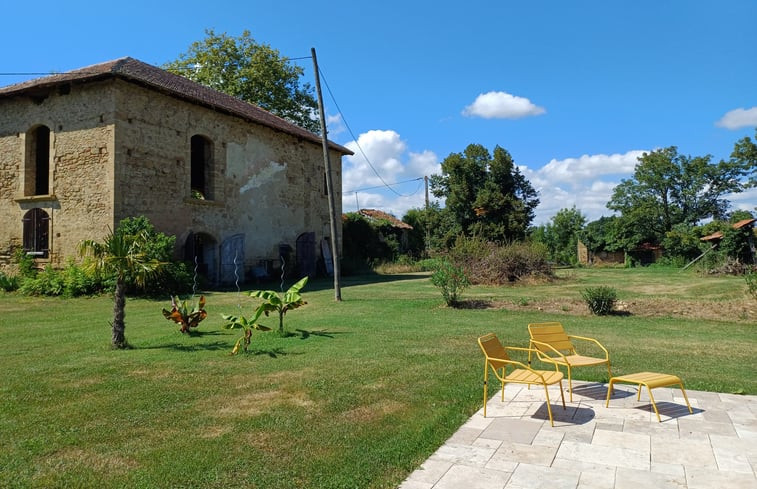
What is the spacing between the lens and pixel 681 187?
2029 inches

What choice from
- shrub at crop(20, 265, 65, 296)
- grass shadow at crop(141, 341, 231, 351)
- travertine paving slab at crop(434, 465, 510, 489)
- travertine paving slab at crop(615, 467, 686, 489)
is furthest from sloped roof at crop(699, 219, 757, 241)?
shrub at crop(20, 265, 65, 296)

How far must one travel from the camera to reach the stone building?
1727 cm

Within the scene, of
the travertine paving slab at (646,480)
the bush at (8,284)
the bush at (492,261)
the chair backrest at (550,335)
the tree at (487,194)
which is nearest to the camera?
the travertine paving slab at (646,480)

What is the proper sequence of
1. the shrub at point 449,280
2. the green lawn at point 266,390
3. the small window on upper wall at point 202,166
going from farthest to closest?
the small window on upper wall at point 202,166 < the shrub at point 449,280 < the green lawn at point 266,390

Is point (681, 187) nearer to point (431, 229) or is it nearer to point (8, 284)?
point (431, 229)

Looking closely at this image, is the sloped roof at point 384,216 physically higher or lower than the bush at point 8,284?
higher

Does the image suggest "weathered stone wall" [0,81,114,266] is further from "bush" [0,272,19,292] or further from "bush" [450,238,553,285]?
"bush" [450,238,553,285]

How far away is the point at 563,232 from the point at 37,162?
41.8 m

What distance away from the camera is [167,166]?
741 inches

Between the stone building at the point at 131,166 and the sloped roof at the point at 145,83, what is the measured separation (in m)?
0.06

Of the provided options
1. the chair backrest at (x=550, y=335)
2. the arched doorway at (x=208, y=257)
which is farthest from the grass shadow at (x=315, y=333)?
the arched doorway at (x=208, y=257)

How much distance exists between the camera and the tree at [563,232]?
152ft

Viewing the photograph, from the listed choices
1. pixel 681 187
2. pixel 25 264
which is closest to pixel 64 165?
pixel 25 264

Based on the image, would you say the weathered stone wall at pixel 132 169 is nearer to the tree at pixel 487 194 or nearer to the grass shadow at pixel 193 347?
the grass shadow at pixel 193 347
